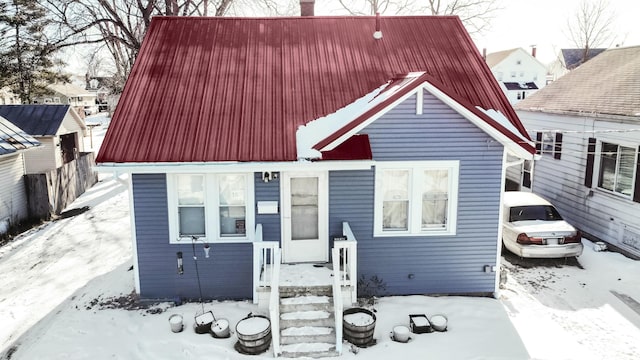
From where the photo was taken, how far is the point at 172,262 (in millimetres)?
9680

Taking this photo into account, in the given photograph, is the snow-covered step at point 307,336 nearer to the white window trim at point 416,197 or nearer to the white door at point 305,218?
the white door at point 305,218

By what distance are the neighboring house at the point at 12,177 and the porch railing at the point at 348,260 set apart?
11.8m

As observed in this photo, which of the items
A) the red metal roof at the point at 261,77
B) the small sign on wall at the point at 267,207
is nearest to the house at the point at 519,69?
the red metal roof at the point at 261,77

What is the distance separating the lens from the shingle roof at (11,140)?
49.2 ft

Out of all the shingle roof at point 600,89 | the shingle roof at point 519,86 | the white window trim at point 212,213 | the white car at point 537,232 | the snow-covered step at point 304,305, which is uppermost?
the shingle roof at point 519,86

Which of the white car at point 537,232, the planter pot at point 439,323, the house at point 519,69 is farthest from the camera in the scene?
the house at point 519,69

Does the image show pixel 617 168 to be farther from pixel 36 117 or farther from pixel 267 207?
pixel 36 117

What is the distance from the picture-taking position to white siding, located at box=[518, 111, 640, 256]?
40.7ft

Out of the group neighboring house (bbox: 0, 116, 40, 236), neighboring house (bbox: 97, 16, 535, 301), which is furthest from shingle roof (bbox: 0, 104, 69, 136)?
neighboring house (bbox: 97, 16, 535, 301)

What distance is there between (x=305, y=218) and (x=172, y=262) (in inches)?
116

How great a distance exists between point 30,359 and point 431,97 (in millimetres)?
8702

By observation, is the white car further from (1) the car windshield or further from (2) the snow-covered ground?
(2) the snow-covered ground

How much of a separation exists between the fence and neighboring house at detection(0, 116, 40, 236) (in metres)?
0.25

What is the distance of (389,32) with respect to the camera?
1238 centimetres
